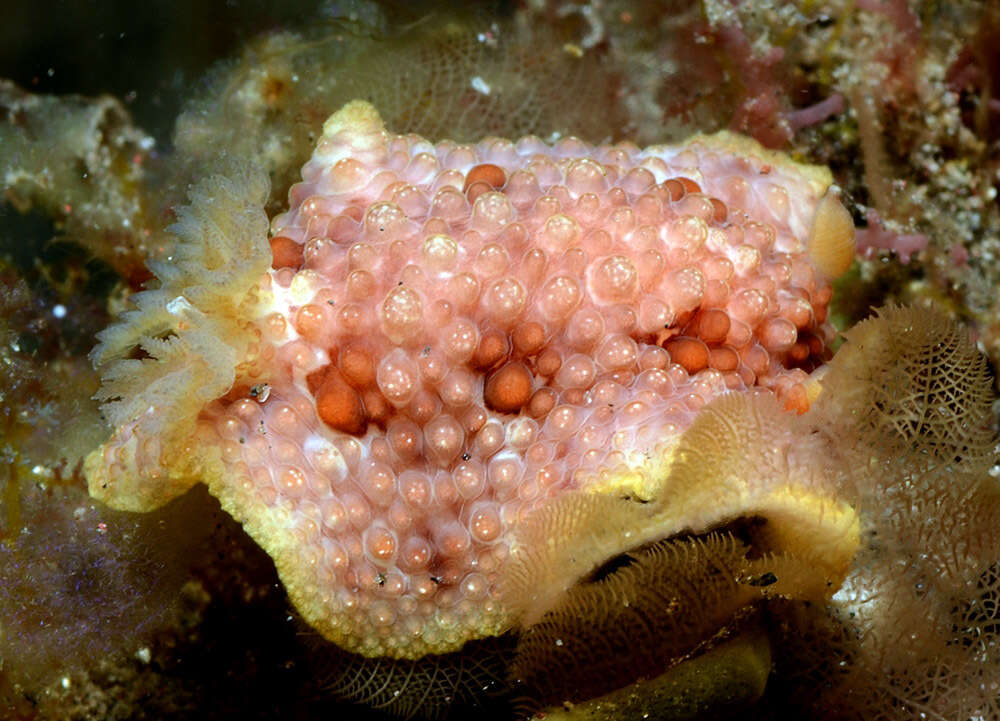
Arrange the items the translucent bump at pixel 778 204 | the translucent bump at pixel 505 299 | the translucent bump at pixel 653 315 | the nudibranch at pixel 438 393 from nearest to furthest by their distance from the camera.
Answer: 1. the nudibranch at pixel 438 393
2. the translucent bump at pixel 505 299
3. the translucent bump at pixel 653 315
4. the translucent bump at pixel 778 204

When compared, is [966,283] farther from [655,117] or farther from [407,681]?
[407,681]

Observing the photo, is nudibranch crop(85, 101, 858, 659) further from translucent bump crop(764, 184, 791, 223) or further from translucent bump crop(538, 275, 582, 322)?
translucent bump crop(764, 184, 791, 223)

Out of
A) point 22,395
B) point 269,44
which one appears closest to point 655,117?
point 269,44

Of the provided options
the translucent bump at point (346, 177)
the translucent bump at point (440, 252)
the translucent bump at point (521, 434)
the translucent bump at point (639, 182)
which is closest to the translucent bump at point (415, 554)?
the translucent bump at point (521, 434)

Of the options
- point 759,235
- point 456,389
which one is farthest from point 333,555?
point 759,235

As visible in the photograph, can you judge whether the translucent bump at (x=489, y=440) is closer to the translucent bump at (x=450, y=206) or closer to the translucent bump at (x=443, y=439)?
the translucent bump at (x=443, y=439)

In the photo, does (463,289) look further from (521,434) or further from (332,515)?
(332,515)

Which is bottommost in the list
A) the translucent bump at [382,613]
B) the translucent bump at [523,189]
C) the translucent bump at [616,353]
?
the translucent bump at [382,613]
